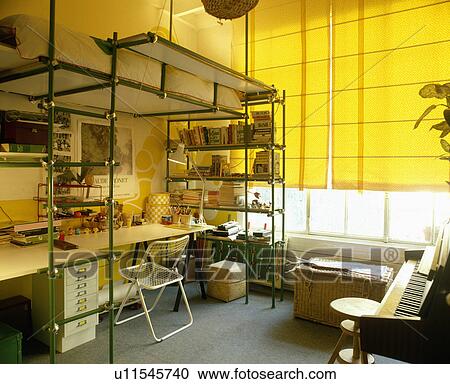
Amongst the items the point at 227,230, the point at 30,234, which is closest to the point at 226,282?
the point at 227,230

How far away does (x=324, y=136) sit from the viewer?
147 inches

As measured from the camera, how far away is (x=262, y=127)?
11.8 feet

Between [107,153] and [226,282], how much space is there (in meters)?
1.72

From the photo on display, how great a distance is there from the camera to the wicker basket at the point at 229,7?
2428mm

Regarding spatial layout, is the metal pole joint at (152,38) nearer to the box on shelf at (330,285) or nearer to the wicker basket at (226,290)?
the box on shelf at (330,285)

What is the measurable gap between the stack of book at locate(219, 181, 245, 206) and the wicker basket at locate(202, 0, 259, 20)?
1.74 meters

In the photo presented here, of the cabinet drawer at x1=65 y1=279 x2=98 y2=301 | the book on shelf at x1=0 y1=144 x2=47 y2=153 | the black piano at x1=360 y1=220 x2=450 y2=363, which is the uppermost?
the book on shelf at x1=0 y1=144 x2=47 y2=153

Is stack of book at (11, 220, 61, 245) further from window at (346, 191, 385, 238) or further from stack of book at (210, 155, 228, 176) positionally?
window at (346, 191, 385, 238)

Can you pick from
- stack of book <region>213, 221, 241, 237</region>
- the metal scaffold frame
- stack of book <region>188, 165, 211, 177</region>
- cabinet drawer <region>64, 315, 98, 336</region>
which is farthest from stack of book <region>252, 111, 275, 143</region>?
cabinet drawer <region>64, 315, 98, 336</region>

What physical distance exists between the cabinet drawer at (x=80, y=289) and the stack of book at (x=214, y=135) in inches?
72.3

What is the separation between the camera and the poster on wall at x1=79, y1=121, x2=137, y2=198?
11.3ft

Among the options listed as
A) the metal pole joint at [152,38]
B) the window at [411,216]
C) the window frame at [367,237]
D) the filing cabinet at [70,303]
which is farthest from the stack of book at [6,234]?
the window at [411,216]
